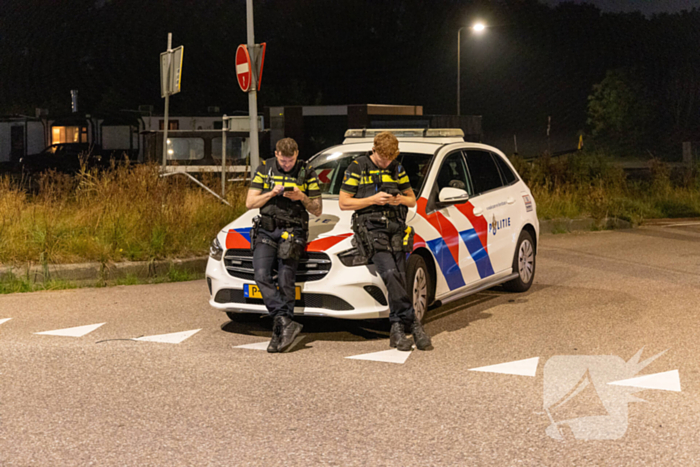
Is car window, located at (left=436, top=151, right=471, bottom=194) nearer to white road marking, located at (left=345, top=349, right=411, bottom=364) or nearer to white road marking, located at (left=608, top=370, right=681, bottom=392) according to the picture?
white road marking, located at (left=345, top=349, right=411, bottom=364)

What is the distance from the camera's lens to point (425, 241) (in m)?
7.15

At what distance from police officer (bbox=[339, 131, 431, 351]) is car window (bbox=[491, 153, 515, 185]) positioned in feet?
8.10

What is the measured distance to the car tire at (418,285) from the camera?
22.7ft

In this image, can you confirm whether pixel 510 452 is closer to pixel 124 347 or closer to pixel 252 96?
pixel 124 347

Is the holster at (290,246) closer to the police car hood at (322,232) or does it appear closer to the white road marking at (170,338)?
the police car hood at (322,232)

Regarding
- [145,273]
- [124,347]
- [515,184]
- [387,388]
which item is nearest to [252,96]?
[145,273]

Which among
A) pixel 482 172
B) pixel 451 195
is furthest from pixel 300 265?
pixel 482 172

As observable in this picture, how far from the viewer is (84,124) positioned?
114 ft

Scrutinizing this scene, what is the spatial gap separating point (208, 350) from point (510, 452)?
2.99 meters

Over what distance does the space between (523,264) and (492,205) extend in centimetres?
102

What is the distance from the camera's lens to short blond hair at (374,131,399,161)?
6.70m

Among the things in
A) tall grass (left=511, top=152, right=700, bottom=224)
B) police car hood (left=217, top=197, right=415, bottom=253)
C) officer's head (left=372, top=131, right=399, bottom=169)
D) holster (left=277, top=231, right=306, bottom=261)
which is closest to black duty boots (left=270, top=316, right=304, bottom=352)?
holster (left=277, top=231, right=306, bottom=261)

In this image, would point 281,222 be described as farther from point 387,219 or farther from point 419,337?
point 419,337

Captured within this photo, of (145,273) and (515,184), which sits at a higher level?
(515,184)
